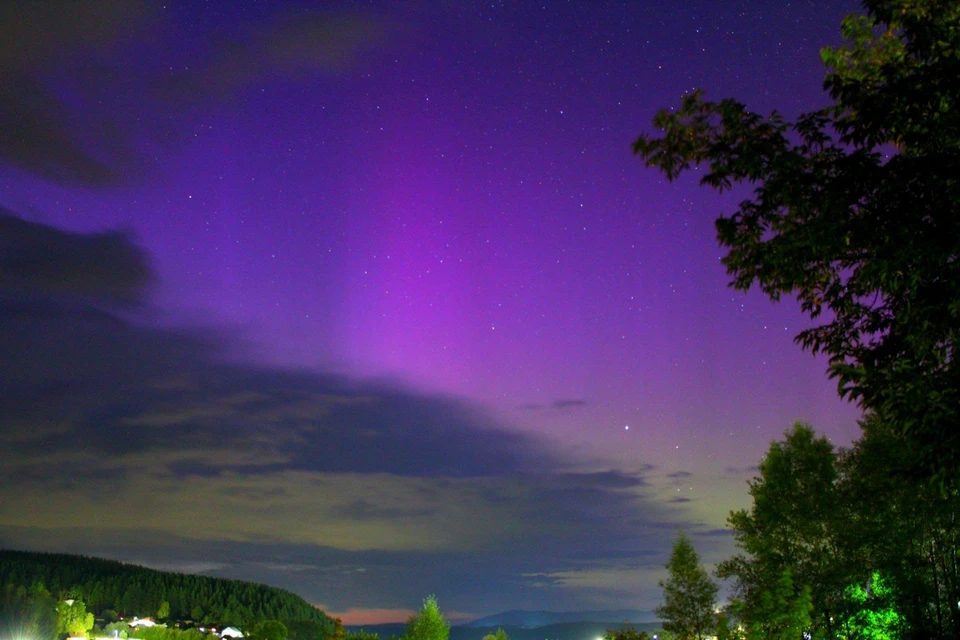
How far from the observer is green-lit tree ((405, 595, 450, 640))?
80069mm

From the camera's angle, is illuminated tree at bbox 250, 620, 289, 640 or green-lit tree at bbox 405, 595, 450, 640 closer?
green-lit tree at bbox 405, 595, 450, 640

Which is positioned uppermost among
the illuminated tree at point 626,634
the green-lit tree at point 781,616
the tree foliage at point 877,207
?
the tree foliage at point 877,207

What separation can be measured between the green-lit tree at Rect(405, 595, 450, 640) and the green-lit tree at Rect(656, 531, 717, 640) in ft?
171

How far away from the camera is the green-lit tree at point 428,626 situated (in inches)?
3152

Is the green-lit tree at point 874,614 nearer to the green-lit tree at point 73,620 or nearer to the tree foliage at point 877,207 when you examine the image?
the tree foliage at point 877,207

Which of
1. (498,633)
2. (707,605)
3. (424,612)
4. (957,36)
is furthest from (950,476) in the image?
(498,633)

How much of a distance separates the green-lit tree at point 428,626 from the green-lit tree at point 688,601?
5219cm

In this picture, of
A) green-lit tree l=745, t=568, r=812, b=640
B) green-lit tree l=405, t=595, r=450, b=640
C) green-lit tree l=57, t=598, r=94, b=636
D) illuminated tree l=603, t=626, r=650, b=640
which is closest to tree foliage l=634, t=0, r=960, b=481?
green-lit tree l=745, t=568, r=812, b=640

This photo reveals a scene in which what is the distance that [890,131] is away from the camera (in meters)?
9.88

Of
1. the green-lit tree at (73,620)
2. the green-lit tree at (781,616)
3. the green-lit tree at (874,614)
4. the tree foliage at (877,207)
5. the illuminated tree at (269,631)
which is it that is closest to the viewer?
the tree foliage at (877,207)

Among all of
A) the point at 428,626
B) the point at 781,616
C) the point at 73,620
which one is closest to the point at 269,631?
the point at 73,620

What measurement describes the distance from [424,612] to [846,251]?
7984 cm

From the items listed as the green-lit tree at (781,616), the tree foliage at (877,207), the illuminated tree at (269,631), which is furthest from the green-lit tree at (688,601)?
the illuminated tree at (269,631)

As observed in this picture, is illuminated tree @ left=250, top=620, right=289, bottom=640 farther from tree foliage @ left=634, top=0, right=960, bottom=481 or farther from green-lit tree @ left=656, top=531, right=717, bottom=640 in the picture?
tree foliage @ left=634, top=0, right=960, bottom=481
